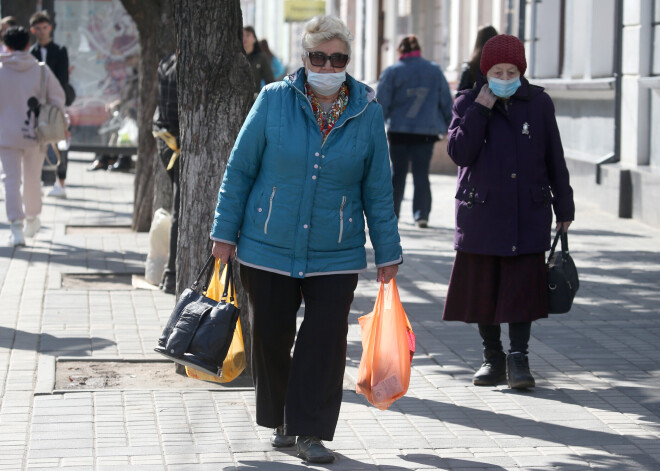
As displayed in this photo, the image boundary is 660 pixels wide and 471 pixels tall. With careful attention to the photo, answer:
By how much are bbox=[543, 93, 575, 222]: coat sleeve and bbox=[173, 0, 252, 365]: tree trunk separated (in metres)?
1.53

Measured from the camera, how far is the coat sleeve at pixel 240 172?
486 cm

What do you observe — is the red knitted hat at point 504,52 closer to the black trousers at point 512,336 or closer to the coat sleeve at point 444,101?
the black trousers at point 512,336

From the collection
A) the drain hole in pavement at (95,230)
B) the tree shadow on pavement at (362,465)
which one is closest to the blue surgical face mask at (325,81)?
the tree shadow on pavement at (362,465)

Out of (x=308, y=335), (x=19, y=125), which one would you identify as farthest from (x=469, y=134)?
(x=19, y=125)

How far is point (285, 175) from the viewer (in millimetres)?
4824

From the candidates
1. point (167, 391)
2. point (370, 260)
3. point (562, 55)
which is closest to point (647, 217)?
point (370, 260)

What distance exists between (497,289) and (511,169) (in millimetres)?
638

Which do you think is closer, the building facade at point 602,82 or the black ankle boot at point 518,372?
the black ankle boot at point 518,372

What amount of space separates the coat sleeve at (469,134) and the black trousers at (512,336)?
88cm

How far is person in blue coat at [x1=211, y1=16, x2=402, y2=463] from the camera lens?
4.82 m

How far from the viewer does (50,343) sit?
23.3ft

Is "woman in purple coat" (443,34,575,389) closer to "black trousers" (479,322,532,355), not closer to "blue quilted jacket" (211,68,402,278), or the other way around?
"black trousers" (479,322,532,355)

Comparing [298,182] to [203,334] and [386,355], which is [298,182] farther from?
[386,355]

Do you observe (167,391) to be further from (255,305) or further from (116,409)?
(255,305)
